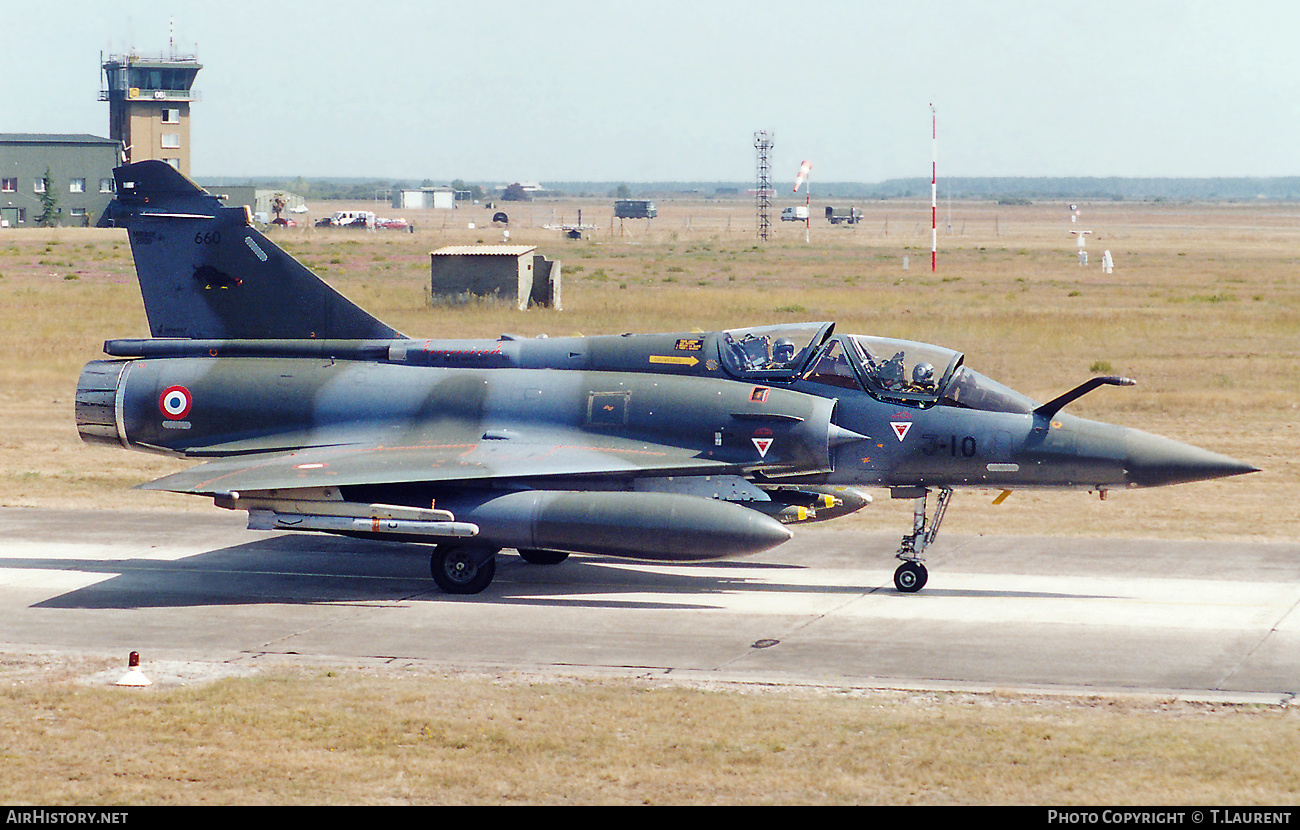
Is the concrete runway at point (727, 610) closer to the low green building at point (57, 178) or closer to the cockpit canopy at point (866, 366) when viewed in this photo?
the cockpit canopy at point (866, 366)

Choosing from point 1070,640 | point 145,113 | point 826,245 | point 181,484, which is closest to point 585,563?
point 181,484

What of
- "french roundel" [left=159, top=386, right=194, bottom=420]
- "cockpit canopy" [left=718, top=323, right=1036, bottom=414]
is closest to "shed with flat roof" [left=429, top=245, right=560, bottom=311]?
"french roundel" [left=159, top=386, right=194, bottom=420]

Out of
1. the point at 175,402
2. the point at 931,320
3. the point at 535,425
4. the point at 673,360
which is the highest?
the point at 673,360

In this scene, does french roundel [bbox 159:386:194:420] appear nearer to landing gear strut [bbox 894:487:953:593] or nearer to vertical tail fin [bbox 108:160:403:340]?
vertical tail fin [bbox 108:160:403:340]

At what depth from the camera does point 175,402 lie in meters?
17.6

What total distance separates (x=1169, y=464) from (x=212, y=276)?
1227 cm

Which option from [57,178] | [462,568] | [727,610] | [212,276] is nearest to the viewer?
[727,610]

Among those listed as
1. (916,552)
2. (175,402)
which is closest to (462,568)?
(175,402)

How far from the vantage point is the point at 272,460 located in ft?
54.4

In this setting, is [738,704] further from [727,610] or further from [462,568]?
[462,568]

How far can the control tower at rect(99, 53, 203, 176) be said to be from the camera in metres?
110

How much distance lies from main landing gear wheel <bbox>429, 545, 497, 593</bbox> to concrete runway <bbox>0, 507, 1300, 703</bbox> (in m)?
0.24

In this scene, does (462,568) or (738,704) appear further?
(462,568)

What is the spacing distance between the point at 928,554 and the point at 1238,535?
456 centimetres
